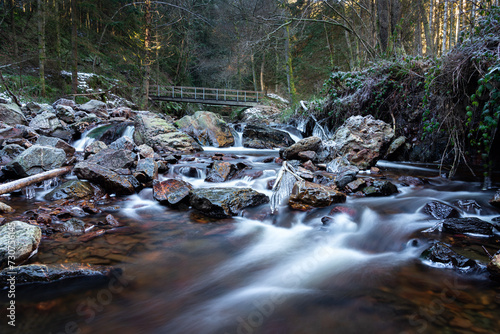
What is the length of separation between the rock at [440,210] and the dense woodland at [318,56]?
0.73 m

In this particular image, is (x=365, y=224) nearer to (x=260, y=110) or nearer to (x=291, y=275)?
Answer: (x=291, y=275)

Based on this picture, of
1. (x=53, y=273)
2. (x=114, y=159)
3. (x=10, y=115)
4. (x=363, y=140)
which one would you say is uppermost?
(x=10, y=115)

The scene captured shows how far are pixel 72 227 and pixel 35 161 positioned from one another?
272cm

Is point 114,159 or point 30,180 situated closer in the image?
point 30,180

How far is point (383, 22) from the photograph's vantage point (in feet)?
26.2

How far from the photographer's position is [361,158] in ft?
20.4

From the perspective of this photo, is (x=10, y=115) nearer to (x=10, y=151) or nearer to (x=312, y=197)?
(x=10, y=151)

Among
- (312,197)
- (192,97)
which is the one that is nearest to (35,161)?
(312,197)

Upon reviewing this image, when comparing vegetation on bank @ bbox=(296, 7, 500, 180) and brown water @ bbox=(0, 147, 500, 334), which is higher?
vegetation on bank @ bbox=(296, 7, 500, 180)

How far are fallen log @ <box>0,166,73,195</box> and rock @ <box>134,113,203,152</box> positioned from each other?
3792 mm

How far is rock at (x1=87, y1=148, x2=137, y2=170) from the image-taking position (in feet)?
17.1

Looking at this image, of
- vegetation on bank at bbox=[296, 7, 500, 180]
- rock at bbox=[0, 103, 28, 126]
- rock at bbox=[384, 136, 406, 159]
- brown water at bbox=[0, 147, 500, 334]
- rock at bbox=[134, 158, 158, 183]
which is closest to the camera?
brown water at bbox=[0, 147, 500, 334]

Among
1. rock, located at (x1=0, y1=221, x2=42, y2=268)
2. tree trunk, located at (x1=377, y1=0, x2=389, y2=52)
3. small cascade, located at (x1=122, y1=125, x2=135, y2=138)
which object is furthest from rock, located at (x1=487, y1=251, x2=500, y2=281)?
small cascade, located at (x1=122, y1=125, x2=135, y2=138)

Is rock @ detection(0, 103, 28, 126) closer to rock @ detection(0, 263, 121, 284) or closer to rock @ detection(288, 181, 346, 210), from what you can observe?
rock @ detection(0, 263, 121, 284)
